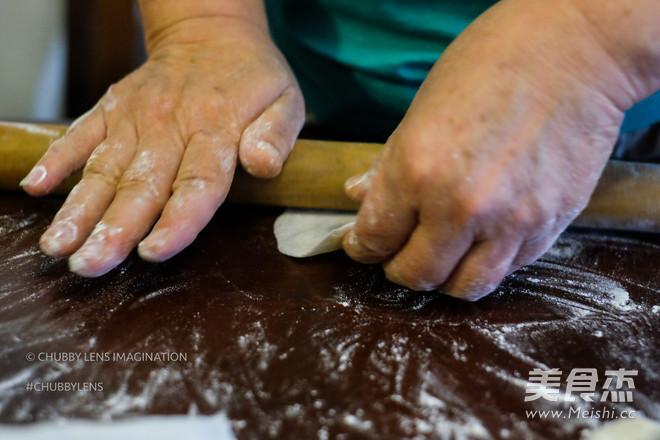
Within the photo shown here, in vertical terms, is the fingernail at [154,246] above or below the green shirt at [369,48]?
below

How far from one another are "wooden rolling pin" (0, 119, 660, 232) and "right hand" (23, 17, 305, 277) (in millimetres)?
72

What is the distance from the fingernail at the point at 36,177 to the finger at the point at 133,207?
16 cm

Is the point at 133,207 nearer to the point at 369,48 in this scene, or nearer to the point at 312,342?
the point at 312,342

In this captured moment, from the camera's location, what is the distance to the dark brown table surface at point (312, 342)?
1.97 feet

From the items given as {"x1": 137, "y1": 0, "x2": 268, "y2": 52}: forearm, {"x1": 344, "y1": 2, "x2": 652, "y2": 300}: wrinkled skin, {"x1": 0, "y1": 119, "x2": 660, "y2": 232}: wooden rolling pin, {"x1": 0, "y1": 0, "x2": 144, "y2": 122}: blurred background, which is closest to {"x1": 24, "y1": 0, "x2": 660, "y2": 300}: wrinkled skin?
{"x1": 344, "y1": 2, "x2": 652, "y2": 300}: wrinkled skin

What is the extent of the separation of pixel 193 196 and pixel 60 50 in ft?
6.67

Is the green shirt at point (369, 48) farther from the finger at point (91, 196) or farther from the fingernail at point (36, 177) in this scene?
the fingernail at point (36, 177)

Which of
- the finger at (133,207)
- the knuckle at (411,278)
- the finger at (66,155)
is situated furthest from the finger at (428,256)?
the finger at (66,155)

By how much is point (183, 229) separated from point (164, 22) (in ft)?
1.92

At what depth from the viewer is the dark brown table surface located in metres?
0.60

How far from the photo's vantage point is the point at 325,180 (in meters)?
1.05

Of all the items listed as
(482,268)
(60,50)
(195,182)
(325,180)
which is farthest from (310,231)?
(60,50)

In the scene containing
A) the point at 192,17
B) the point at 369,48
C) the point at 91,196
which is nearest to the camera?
the point at 91,196

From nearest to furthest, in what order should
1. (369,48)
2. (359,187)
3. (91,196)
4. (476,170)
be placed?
1. (476,170)
2. (359,187)
3. (91,196)
4. (369,48)
